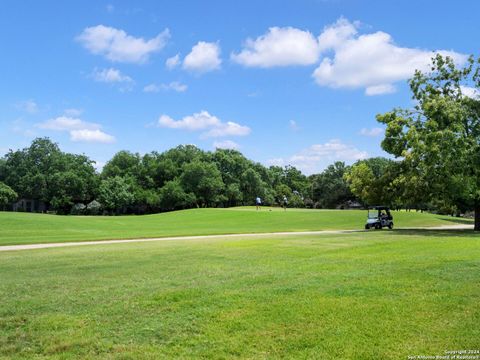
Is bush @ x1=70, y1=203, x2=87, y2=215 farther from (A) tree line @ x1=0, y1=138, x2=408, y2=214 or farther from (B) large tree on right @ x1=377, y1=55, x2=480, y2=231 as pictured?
(B) large tree on right @ x1=377, y1=55, x2=480, y2=231

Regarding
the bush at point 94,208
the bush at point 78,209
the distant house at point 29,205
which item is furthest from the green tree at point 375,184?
the distant house at point 29,205

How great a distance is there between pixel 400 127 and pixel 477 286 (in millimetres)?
25682

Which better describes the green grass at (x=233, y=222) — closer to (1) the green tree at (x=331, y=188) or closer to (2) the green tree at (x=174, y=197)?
(2) the green tree at (x=174, y=197)

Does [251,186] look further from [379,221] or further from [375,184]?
[375,184]

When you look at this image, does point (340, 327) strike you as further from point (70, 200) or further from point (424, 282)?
point (70, 200)

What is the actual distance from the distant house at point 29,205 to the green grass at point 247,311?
4019 inches

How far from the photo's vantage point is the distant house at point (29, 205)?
105062 mm

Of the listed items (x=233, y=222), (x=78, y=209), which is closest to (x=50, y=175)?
(x=78, y=209)

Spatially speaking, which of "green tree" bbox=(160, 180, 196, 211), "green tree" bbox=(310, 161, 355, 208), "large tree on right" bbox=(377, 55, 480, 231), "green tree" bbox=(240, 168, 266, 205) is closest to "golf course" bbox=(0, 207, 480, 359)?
"large tree on right" bbox=(377, 55, 480, 231)

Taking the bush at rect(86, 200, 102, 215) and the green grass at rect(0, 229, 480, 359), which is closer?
the green grass at rect(0, 229, 480, 359)

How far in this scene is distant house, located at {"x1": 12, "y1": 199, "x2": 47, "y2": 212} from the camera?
105062 mm

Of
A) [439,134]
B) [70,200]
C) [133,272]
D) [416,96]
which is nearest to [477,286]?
[133,272]

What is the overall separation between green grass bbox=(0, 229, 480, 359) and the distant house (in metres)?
102

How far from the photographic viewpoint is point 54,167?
103m
